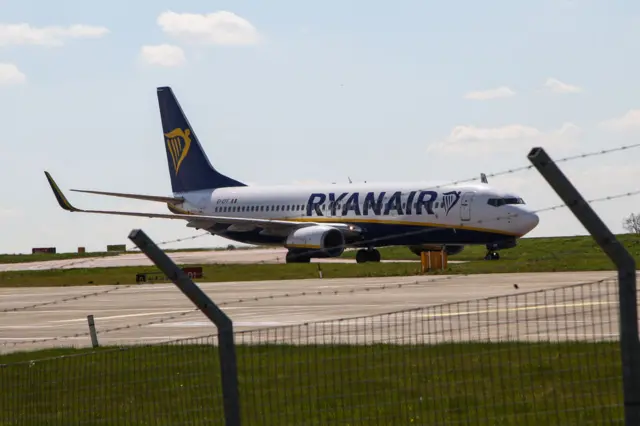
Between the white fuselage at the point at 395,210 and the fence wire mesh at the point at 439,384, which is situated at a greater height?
the white fuselage at the point at 395,210

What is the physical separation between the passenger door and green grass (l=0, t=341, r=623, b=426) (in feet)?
111

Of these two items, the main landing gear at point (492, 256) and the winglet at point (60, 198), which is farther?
the winglet at point (60, 198)

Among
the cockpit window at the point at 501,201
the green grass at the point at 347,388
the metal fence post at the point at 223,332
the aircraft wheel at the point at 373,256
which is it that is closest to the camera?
the metal fence post at the point at 223,332

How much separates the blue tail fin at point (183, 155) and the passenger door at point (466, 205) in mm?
17946

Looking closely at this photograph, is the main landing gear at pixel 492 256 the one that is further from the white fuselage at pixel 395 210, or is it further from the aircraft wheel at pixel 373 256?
the aircraft wheel at pixel 373 256

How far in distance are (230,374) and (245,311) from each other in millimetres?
19647

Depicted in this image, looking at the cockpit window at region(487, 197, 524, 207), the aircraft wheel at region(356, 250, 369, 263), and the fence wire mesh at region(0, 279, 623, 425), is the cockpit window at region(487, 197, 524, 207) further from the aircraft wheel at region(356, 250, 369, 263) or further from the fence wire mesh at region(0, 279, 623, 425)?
the fence wire mesh at region(0, 279, 623, 425)

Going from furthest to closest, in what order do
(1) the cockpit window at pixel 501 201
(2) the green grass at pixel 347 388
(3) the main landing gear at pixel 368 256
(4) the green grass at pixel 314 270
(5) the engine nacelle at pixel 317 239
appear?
(3) the main landing gear at pixel 368 256 < (5) the engine nacelle at pixel 317 239 < (1) the cockpit window at pixel 501 201 < (4) the green grass at pixel 314 270 < (2) the green grass at pixel 347 388

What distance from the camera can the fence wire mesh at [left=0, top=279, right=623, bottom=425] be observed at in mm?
11500

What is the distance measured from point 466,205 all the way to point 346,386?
37747 mm

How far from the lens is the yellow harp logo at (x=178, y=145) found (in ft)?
222

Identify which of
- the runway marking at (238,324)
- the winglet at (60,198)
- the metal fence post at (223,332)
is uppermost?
the winglet at (60,198)

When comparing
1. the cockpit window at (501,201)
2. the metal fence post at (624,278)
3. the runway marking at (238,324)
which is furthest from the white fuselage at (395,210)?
the metal fence post at (624,278)

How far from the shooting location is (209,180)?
6650cm
